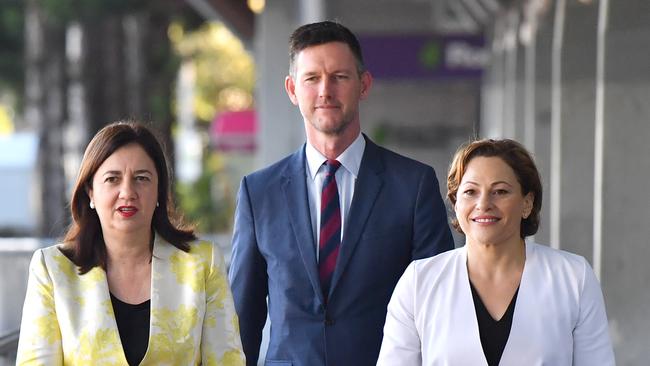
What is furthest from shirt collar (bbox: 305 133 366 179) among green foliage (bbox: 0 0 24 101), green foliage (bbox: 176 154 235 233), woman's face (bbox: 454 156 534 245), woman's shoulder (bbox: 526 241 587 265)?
green foliage (bbox: 176 154 235 233)

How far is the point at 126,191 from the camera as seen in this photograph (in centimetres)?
412

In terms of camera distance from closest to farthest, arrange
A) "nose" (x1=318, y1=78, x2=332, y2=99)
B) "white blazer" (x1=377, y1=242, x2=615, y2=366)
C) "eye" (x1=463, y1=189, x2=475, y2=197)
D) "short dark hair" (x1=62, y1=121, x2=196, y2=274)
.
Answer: "white blazer" (x1=377, y1=242, x2=615, y2=366)
"eye" (x1=463, y1=189, x2=475, y2=197)
"short dark hair" (x1=62, y1=121, x2=196, y2=274)
"nose" (x1=318, y1=78, x2=332, y2=99)

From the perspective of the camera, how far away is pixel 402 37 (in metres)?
18.3

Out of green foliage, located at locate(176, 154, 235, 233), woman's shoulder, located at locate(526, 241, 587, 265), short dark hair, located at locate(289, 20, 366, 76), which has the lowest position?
green foliage, located at locate(176, 154, 235, 233)

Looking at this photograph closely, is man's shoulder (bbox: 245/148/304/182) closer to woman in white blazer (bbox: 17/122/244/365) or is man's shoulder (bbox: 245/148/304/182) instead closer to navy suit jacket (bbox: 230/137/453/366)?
navy suit jacket (bbox: 230/137/453/366)

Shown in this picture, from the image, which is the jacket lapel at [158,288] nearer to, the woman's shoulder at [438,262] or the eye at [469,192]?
the woman's shoulder at [438,262]

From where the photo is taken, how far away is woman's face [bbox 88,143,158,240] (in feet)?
13.6

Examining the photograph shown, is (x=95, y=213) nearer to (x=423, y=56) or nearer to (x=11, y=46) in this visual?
(x=423, y=56)

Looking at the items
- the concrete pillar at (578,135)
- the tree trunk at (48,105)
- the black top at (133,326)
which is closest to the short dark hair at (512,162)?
the black top at (133,326)

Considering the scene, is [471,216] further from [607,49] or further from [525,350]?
[607,49]

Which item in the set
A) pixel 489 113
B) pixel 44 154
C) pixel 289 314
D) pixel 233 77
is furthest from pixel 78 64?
pixel 233 77

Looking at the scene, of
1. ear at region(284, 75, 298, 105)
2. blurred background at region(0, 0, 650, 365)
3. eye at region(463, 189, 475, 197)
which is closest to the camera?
eye at region(463, 189, 475, 197)

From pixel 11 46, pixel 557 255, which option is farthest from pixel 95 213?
pixel 11 46

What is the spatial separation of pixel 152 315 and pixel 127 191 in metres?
0.34
